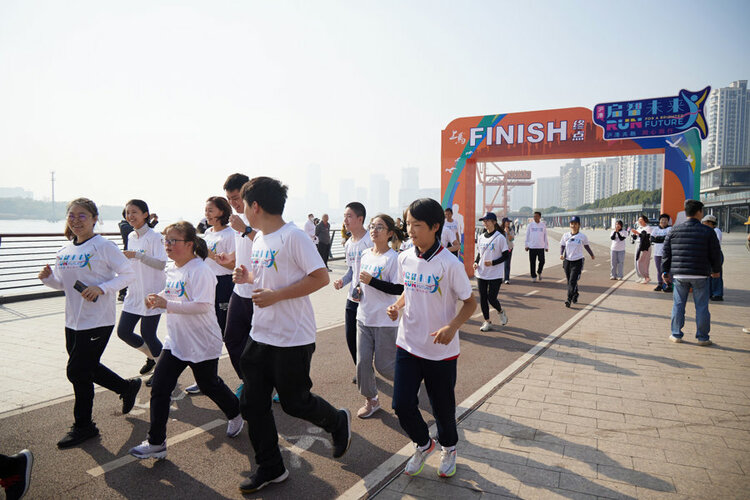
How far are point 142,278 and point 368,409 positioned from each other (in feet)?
9.42

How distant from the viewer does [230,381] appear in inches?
202

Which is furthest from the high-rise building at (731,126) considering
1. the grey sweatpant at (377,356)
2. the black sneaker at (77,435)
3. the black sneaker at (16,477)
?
the black sneaker at (16,477)

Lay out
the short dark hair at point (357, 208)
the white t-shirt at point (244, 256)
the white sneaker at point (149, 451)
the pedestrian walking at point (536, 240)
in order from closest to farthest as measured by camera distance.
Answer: the white sneaker at point (149, 451), the white t-shirt at point (244, 256), the short dark hair at point (357, 208), the pedestrian walking at point (536, 240)

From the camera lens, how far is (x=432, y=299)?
3.08m

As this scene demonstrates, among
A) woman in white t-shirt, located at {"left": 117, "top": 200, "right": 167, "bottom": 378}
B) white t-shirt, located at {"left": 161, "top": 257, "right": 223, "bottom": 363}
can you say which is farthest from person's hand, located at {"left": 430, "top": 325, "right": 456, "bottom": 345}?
woman in white t-shirt, located at {"left": 117, "top": 200, "right": 167, "bottom": 378}

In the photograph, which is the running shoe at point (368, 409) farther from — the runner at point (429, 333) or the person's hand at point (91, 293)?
the person's hand at point (91, 293)

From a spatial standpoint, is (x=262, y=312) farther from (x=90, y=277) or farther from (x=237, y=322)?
(x=90, y=277)

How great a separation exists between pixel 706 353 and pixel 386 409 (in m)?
4.87

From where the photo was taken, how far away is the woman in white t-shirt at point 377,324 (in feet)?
13.5

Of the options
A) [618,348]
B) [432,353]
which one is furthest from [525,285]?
[432,353]

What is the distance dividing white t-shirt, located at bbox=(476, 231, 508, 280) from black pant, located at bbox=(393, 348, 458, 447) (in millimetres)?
4753

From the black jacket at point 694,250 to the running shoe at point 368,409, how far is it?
539 centimetres

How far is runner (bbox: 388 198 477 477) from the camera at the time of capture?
120 inches

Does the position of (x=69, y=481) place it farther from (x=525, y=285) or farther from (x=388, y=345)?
(x=525, y=285)
